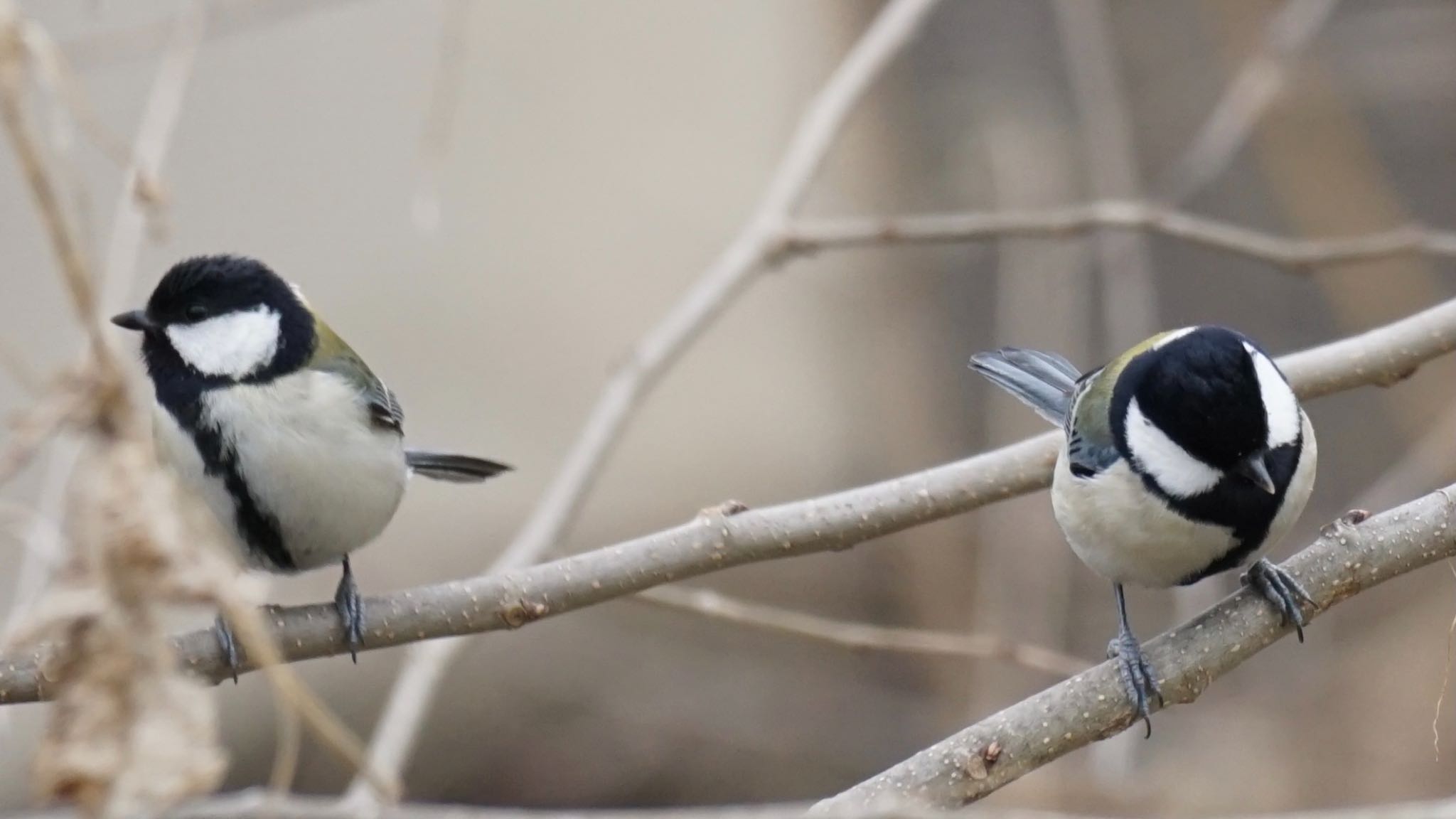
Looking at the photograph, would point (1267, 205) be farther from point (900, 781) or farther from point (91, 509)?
point (91, 509)

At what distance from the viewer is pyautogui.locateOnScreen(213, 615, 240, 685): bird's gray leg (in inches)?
72.1

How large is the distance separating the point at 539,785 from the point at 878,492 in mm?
3234

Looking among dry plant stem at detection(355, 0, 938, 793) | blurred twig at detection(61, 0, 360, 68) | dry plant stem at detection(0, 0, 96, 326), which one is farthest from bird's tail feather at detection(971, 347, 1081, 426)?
dry plant stem at detection(0, 0, 96, 326)

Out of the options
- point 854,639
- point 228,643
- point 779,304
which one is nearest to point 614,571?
point 228,643

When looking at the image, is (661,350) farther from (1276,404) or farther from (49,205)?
(49,205)

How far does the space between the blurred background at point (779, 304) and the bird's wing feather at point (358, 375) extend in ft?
6.97

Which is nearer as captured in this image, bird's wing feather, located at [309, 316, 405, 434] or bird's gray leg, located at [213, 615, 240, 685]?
bird's gray leg, located at [213, 615, 240, 685]

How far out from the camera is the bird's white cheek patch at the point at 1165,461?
6.57 ft

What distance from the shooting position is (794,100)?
5.67 metres

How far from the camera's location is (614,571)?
1.84 m

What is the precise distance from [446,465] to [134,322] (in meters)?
0.58

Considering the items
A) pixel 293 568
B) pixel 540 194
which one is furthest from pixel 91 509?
pixel 540 194

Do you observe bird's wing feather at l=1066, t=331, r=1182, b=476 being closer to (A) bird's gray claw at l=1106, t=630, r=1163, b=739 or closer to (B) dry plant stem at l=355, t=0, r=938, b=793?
(A) bird's gray claw at l=1106, t=630, r=1163, b=739

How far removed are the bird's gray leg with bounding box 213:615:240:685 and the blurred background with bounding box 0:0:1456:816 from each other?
2.71 m
